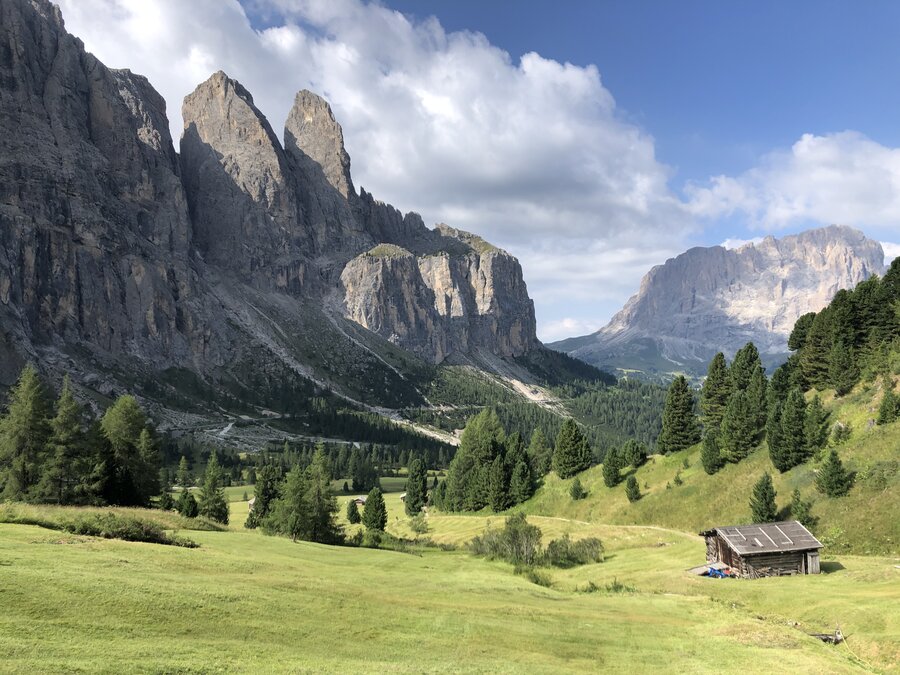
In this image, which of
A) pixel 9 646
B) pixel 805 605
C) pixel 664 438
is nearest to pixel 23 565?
pixel 9 646

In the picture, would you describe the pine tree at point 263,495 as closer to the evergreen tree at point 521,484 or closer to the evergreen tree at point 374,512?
the evergreen tree at point 374,512

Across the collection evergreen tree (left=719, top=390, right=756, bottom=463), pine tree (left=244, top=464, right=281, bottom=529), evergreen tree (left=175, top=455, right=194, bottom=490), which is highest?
evergreen tree (left=719, top=390, right=756, bottom=463)

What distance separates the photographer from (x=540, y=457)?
116 meters

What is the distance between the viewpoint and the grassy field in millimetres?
18281

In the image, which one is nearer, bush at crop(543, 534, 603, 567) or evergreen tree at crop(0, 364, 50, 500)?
evergreen tree at crop(0, 364, 50, 500)

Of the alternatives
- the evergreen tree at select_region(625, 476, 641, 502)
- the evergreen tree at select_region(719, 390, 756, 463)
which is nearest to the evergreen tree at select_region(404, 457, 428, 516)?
the evergreen tree at select_region(625, 476, 641, 502)

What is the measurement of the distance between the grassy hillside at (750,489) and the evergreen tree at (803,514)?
73 cm

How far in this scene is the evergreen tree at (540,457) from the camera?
370ft

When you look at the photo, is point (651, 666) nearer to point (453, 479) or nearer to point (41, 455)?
point (41, 455)

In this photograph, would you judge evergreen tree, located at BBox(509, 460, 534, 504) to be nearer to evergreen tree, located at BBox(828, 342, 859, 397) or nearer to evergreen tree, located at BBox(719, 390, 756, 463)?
evergreen tree, located at BBox(719, 390, 756, 463)

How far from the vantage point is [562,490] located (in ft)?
320

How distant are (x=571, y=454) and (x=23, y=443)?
82.1 metres

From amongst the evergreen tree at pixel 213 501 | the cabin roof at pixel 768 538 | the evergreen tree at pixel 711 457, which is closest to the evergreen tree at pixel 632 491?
the evergreen tree at pixel 711 457

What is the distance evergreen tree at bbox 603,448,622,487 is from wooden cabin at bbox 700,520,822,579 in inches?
1506
